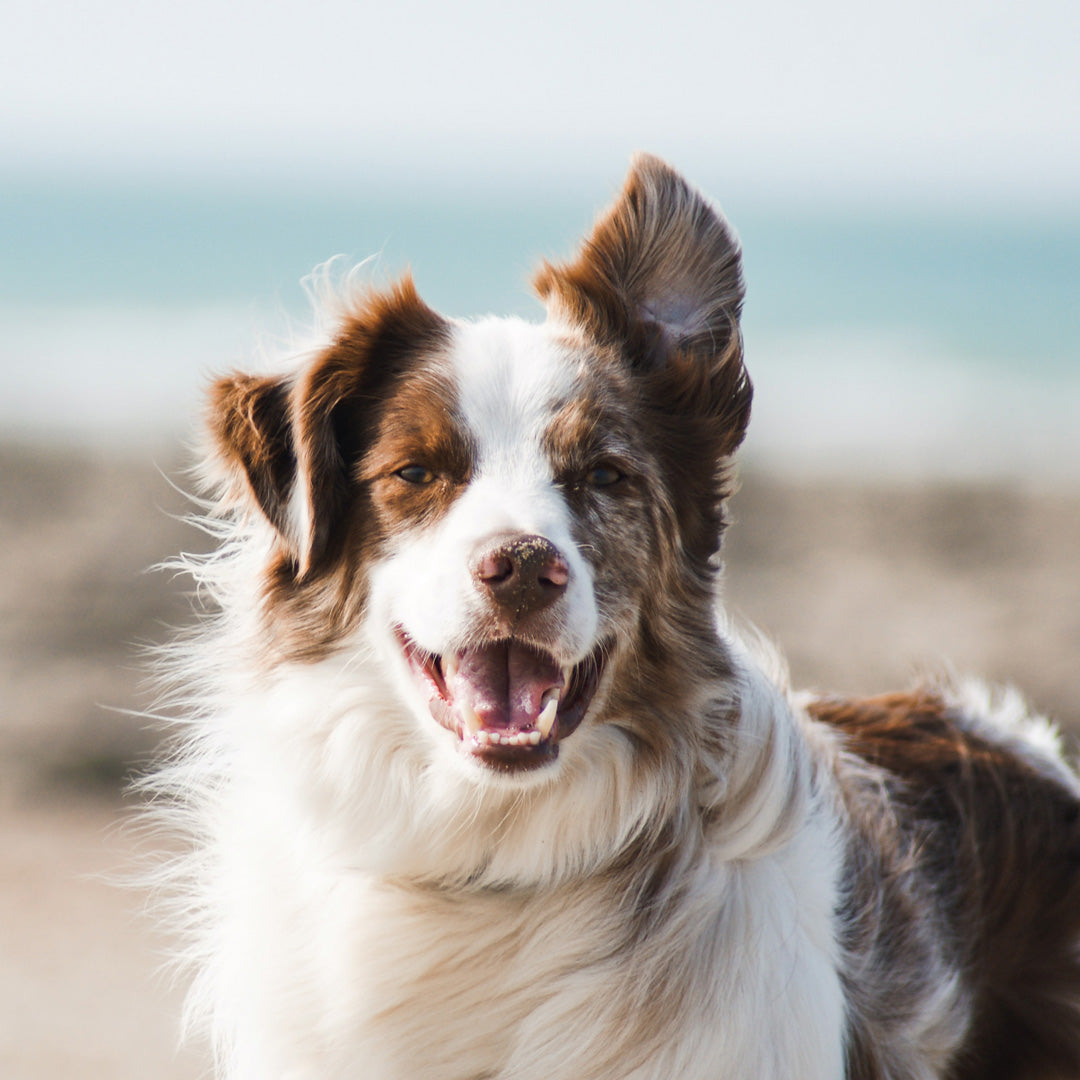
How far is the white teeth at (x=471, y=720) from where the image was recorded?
291cm

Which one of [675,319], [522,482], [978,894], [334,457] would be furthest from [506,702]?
[978,894]

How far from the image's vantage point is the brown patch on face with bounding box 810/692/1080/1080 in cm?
347

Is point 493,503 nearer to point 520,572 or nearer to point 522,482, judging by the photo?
point 522,482

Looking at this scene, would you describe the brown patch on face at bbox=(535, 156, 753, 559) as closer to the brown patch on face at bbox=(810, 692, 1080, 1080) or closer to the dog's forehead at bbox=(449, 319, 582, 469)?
the dog's forehead at bbox=(449, 319, 582, 469)

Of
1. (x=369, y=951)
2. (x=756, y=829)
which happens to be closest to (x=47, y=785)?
(x=369, y=951)

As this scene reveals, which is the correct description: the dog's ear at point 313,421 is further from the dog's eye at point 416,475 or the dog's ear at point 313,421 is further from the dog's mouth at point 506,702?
the dog's mouth at point 506,702

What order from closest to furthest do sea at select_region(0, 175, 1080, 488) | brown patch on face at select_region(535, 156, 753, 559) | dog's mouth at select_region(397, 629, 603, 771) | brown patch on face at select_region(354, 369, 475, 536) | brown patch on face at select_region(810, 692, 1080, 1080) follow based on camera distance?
dog's mouth at select_region(397, 629, 603, 771) → brown patch on face at select_region(354, 369, 475, 536) → brown patch on face at select_region(535, 156, 753, 559) → brown patch on face at select_region(810, 692, 1080, 1080) → sea at select_region(0, 175, 1080, 488)

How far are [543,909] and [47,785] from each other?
529cm

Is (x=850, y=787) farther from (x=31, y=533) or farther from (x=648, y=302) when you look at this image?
(x=31, y=533)

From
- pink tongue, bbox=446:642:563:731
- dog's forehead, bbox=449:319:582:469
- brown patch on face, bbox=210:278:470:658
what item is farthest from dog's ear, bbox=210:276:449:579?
pink tongue, bbox=446:642:563:731

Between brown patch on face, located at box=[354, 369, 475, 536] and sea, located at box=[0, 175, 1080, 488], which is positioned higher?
sea, located at box=[0, 175, 1080, 488]

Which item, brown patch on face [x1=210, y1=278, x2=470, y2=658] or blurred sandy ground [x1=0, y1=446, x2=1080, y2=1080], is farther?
blurred sandy ground [x1=0, y1=446, x2=1080, y2=1080]

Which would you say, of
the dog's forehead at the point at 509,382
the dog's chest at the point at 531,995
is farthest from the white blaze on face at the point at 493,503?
the dog's chest at the point at 531,995

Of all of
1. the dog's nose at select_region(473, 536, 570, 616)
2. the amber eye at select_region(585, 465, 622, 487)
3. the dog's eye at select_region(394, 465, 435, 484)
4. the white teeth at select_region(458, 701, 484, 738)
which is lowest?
the white teeth at select_region(458, 701, 484, 738)
